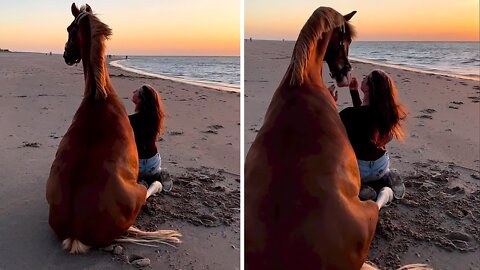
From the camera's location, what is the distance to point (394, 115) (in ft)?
4.61

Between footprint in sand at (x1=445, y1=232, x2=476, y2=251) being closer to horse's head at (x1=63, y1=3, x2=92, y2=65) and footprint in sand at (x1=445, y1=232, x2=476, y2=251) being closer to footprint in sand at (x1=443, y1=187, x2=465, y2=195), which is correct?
footprint in sand at (x1=443, y1=187, x2=465, y2=195)

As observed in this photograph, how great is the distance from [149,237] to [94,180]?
31 cm

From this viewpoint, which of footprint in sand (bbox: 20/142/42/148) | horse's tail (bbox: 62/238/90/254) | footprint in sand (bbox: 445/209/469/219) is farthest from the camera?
footprint in sand (bbox: 20/142/42/148)

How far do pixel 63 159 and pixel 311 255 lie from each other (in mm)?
881

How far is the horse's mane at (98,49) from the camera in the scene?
60.2 inches

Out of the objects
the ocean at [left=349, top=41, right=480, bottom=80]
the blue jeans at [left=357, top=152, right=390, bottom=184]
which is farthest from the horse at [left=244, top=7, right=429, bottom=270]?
the ocean at [left=349, top=41, right=480, bottom=80]

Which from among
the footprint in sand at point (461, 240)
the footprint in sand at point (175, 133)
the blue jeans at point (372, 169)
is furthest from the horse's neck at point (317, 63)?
the footprint in sand at point (175, 133)

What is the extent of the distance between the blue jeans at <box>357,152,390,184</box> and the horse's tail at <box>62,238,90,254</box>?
0.92 m

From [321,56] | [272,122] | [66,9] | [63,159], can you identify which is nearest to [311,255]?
[272,122]

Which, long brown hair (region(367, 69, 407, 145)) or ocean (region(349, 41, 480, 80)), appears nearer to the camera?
long brown hair (region(367, 69, 407, 145))

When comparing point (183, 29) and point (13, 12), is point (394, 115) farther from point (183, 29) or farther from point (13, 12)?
point (13, 12)

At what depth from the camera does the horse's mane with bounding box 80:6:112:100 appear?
1528mm

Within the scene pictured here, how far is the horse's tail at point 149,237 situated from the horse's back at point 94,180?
61mm

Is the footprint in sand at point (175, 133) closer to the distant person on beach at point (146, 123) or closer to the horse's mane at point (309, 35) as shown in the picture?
the distant person on beach at point (146, 123)
